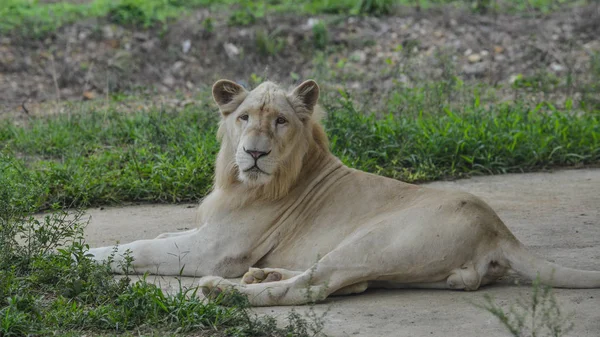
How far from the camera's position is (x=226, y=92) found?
5.53 meters

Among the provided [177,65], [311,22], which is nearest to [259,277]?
[177,65]

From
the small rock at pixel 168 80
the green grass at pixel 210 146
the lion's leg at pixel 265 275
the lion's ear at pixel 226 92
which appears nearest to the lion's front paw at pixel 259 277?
the lion's leg at pixel 265 275

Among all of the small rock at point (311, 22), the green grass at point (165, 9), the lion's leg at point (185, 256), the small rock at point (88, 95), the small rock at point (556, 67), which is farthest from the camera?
the small rock at point (311, 22)

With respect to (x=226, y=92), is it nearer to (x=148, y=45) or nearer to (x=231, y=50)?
(x=231, y=50)

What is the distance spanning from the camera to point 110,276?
194 inches

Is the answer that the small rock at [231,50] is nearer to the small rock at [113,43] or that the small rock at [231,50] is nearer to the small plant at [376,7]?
the small rock at [113,43]

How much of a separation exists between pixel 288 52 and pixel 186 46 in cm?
136

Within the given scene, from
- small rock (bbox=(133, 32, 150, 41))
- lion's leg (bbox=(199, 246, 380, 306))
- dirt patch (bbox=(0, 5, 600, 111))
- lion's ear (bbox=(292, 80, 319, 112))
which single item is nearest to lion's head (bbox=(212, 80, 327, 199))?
lion's ear (bbox=(292, 80, 319, 112))

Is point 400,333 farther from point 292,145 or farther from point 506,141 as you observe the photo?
point 506,141

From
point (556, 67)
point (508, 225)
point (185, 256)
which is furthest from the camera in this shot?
point (556, 67)

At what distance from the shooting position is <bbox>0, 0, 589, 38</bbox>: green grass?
12484 mm

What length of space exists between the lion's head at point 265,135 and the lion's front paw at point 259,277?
0.56 meters

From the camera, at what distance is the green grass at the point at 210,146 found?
288 inches

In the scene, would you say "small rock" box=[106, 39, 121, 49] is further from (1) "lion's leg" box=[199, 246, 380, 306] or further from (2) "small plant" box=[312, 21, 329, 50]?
(1) "lion's leg" box=[199, 246, 380, 306]
